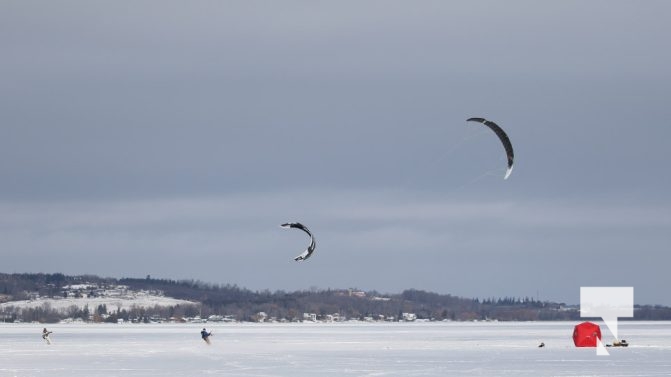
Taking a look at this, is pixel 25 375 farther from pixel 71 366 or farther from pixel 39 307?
pixel 39 307

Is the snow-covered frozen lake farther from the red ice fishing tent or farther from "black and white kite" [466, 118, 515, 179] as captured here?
"black and white kite" [466, 118, 515, 179]

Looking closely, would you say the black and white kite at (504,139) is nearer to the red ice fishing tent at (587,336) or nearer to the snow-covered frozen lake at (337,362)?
the snow-covered frozen lake at (337,362)

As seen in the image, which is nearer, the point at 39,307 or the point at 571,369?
the point at 571,369

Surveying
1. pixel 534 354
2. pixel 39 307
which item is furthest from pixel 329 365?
pixel 39 307

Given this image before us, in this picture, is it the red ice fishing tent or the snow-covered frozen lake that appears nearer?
the snow-covered frozen lake

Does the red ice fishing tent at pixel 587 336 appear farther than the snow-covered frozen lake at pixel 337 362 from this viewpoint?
Yes

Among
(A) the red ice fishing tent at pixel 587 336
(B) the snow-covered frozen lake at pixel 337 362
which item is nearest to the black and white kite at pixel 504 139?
(B) the snow-covered frozen lake at pixel 337 362

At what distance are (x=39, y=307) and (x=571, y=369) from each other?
6706 inches

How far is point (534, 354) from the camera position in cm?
4300

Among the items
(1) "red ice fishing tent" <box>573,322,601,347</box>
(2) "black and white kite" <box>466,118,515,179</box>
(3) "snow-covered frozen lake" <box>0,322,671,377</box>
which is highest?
(2) "black and white kite" <box>466,118,515,179</box>

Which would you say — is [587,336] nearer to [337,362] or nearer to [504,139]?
[337,362]

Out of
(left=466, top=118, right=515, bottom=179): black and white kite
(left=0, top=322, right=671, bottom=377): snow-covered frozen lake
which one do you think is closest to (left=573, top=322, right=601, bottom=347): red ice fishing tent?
(left=0, top=322, right=671, bottom=377): snow-covered frozen lake

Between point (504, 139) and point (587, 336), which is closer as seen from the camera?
point (504, 139)

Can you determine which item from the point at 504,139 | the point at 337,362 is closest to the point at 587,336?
the point at 337,362
